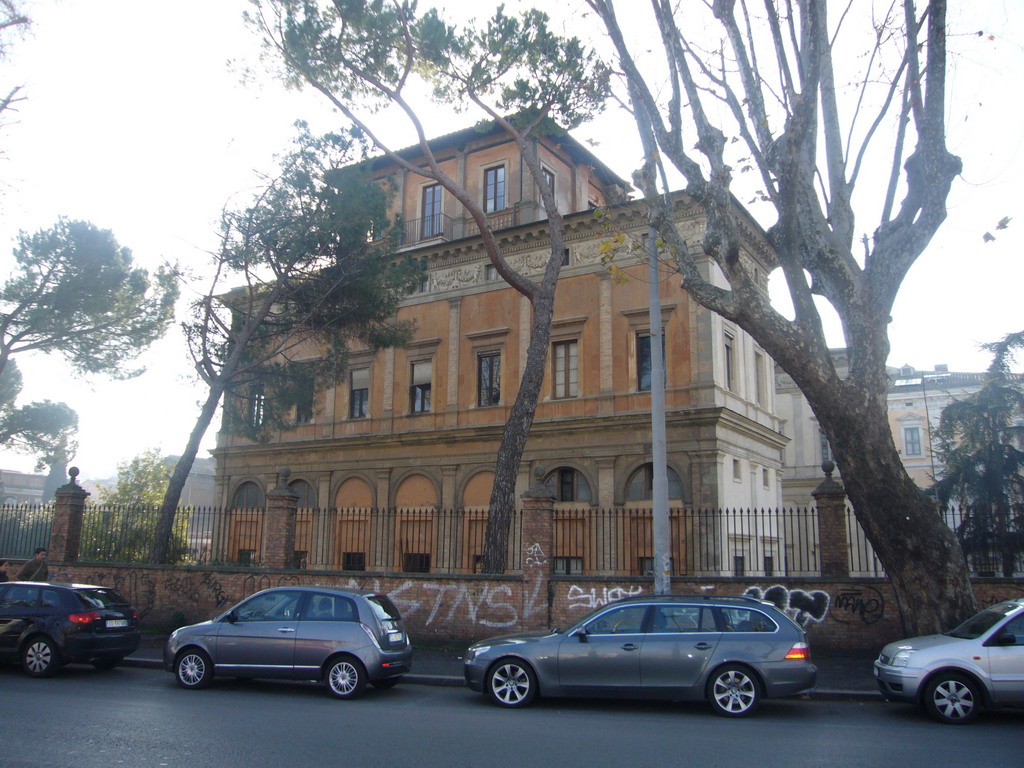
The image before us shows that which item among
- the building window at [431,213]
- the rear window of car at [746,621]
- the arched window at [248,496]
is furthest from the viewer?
the arched window at [248,496]

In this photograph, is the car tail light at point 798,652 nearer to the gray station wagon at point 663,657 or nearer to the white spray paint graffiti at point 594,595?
the gray station wagon at point 663,657

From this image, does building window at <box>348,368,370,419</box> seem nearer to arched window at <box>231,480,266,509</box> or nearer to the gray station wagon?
arched window at <box>231,480,266,509</box>

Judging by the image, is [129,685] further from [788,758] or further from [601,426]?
[601,426]

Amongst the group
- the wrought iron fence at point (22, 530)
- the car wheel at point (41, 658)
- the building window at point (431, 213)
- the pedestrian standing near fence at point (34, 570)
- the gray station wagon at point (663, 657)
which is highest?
the building window at point (431, 213)

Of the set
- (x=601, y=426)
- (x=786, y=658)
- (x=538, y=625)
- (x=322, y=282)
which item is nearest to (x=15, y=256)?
(x=322, y=282)

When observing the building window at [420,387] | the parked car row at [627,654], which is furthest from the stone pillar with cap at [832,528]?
the building window at [420,387]

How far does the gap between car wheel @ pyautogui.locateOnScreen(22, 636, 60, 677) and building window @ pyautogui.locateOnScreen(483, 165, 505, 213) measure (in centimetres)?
2066

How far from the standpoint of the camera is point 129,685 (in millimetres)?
10984

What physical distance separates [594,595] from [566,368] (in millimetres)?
12440

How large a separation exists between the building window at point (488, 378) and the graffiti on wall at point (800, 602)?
14.2 meters

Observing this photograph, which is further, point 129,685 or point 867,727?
point 129,685

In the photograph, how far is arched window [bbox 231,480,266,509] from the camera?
31.2 m

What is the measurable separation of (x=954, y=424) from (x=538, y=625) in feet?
50.0

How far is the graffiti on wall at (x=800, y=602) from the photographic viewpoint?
13.4 metres
